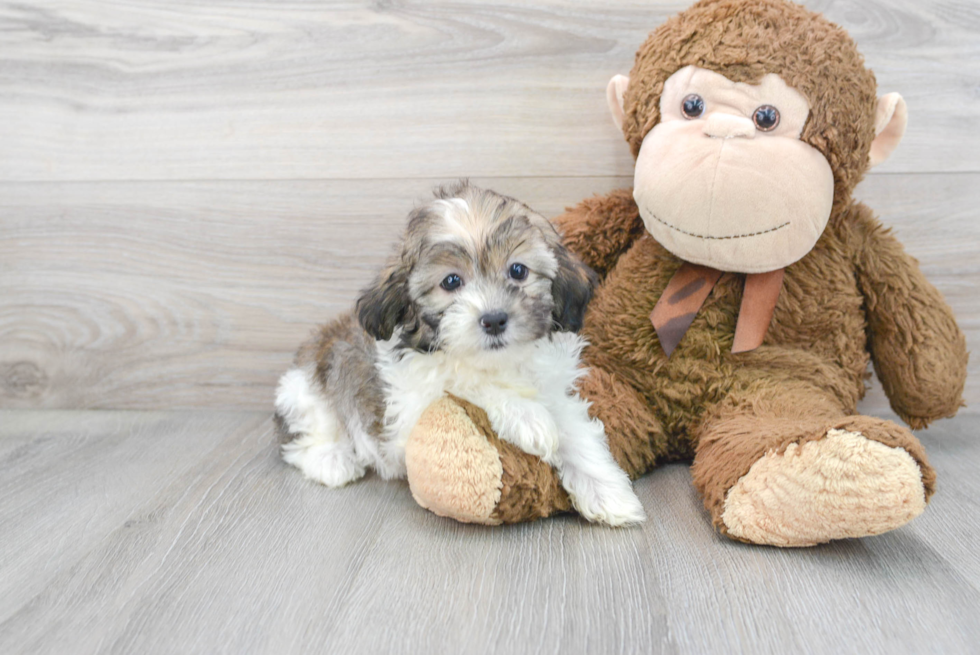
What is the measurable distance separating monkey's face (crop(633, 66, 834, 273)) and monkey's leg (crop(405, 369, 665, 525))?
66 centimetres

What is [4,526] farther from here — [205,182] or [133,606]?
[205,182]

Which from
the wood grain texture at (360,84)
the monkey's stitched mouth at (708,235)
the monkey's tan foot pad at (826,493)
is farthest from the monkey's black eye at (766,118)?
the monkey's tan foot pad at (826,493)

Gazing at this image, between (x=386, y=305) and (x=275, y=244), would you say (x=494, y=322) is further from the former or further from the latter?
(x=275, y=244)

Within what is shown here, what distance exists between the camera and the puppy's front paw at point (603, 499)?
160cm

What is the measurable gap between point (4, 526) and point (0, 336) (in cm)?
113

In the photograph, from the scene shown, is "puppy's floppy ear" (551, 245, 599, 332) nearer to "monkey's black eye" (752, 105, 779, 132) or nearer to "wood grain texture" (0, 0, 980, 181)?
Result: "monkey's black eye" (752, 105, 779, 132)

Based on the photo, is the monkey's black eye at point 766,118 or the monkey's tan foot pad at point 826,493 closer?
Answer: the monkey's tan foot pad at point 826,493

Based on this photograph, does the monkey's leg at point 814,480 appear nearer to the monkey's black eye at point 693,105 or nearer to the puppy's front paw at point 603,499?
the puppy's front paw at point 603,499

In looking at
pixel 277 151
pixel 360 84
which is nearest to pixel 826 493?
pixel 360 84

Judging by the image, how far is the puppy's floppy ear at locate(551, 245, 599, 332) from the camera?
1653 mm

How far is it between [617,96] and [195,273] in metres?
1.47

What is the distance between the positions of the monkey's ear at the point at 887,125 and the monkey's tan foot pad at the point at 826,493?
805 mm

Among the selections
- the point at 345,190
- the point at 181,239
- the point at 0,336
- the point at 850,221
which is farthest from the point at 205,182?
the point at 850,221

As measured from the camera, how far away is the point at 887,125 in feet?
5.90
